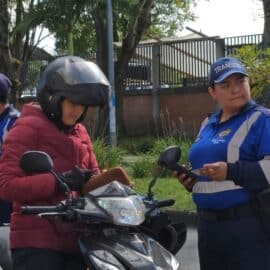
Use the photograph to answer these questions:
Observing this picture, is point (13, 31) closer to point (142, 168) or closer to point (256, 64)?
point (142, 168)

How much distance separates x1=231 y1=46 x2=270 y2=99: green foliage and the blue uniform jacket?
18.1ft

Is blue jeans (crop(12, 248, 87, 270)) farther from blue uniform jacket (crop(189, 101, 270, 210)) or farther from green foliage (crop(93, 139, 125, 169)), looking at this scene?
green foliage (crop(93, 139, 125, 169))

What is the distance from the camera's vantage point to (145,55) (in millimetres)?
29172

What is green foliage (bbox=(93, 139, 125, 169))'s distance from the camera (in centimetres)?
1491

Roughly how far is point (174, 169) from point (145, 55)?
25.4 metres

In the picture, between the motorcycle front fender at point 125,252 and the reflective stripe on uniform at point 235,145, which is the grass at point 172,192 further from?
the motorcycle front fender at point 125,252

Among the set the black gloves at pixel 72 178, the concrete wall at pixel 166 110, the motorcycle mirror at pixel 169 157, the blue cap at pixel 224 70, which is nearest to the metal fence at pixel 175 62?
the concrete wall at pixel 166 110

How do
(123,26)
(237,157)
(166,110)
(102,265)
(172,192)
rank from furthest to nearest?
(166,110) → (123,26) → (172,192) → (237,157) → (102,265)

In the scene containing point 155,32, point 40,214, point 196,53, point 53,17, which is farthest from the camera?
point 155,32

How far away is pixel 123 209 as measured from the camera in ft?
11.2

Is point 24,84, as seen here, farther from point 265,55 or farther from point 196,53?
point 265,55

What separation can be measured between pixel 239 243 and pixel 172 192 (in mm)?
8531

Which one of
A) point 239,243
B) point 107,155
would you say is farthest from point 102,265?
point 107,155

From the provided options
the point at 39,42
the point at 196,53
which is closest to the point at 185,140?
the point at 196,53
